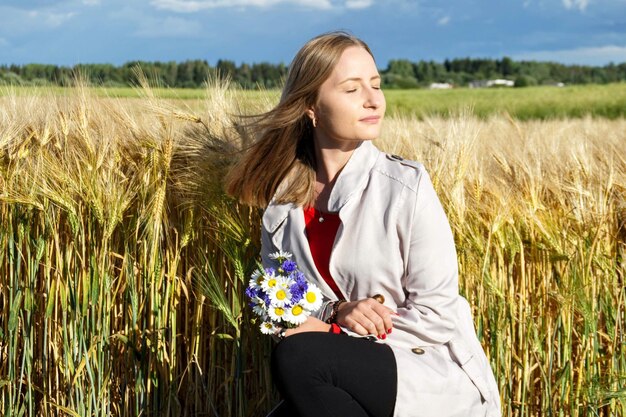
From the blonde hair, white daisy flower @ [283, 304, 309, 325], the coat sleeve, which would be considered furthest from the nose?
white daisy flower @ [283, 304, 309, 325]

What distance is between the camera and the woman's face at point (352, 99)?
77.5 inches

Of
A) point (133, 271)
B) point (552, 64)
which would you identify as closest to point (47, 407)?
point (133, 271)

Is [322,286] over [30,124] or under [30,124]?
under

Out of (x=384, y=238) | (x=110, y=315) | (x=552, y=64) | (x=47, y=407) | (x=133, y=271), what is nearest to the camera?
(x=384, y=238)

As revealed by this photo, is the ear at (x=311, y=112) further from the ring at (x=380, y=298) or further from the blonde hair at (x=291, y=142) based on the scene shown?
the ring at (x=380, y=298)

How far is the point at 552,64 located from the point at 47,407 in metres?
52.0

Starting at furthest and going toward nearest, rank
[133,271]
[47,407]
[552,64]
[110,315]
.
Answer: [552,64] → [47,407] → [110,315] → [133,271]

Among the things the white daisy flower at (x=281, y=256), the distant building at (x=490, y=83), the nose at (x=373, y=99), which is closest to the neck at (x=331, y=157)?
the nose at (x=373, y=99)

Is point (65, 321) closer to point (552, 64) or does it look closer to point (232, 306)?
point (232, 306)

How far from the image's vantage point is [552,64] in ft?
168

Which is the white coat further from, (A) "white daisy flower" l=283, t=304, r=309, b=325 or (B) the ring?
(A) "white daisy flower" l=283, t=304, r=309, b=325

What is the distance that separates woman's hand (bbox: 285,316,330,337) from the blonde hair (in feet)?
1.13

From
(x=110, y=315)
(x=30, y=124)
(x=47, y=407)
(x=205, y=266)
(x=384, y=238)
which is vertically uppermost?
(x=30, y=124)

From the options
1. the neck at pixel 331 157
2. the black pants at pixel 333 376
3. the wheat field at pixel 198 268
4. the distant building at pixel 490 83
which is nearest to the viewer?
the black pants at pixel 333 376
